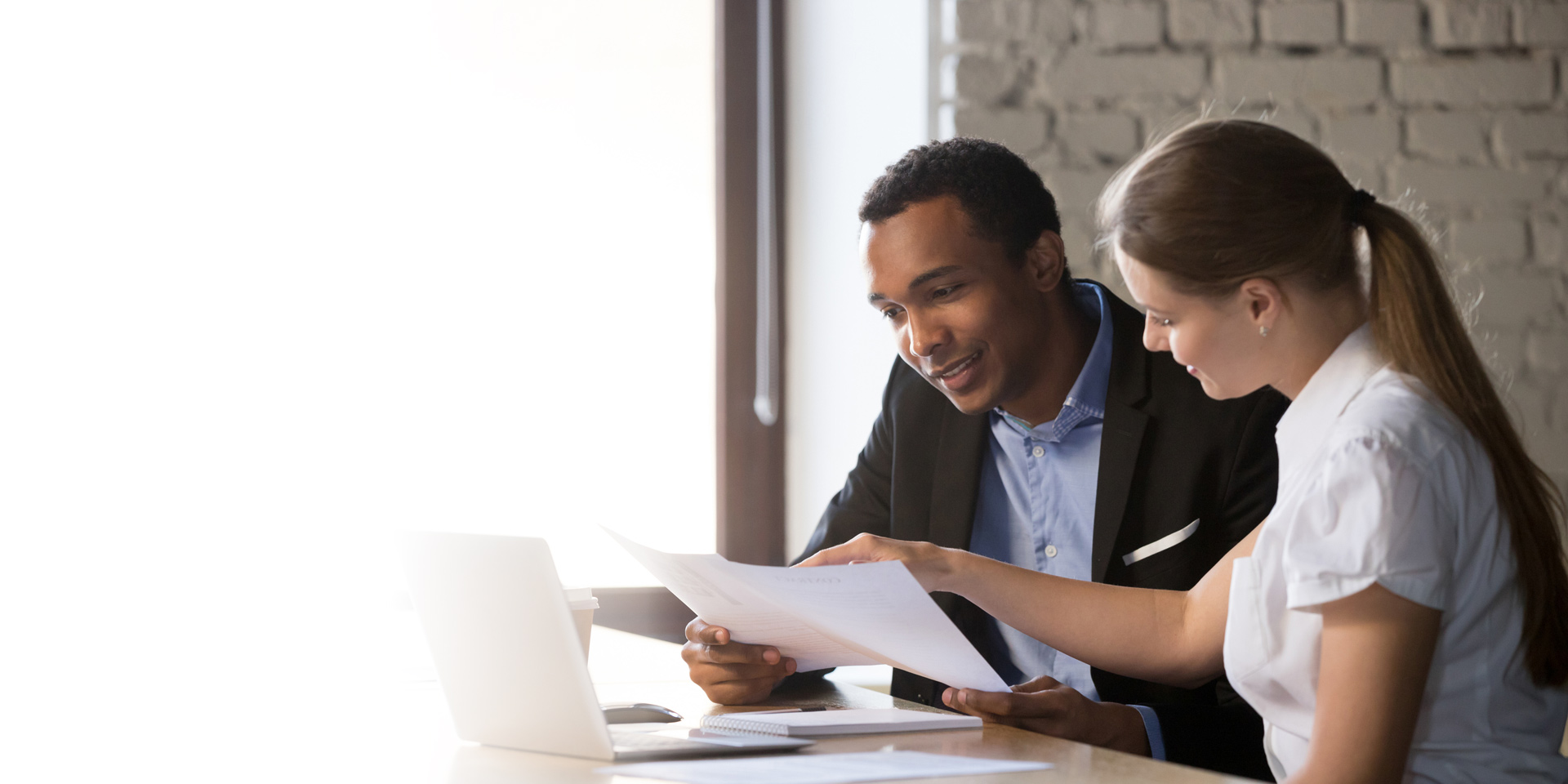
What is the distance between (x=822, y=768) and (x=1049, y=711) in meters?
0.31

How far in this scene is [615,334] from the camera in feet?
7.86

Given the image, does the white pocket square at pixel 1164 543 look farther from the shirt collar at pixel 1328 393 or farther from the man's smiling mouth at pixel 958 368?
the shirt collar at pixel 1328 393

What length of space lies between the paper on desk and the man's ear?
812 millimetres

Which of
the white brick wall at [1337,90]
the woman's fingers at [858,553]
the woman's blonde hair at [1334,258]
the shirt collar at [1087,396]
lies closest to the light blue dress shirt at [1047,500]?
the shirt collar at [1087,396]

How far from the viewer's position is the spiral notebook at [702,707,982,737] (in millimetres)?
1038

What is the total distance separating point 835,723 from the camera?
1.05 meters

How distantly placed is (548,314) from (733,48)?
0.58 m

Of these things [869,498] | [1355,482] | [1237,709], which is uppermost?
[1355,482]

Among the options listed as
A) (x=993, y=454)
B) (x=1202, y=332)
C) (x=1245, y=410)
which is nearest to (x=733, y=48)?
(x=993, y=454)

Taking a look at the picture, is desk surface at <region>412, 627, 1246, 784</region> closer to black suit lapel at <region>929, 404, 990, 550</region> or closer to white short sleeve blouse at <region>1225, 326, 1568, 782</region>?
white short sleeve blouse at <region>1225, 326, 1568, 782</region>

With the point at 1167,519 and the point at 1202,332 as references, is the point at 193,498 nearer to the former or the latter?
the point at 1167,519

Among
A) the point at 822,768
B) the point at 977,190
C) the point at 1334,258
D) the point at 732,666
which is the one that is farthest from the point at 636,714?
the point at 977,190

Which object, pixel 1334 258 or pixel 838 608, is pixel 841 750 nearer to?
pixel 838 608

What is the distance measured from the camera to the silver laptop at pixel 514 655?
88cm
